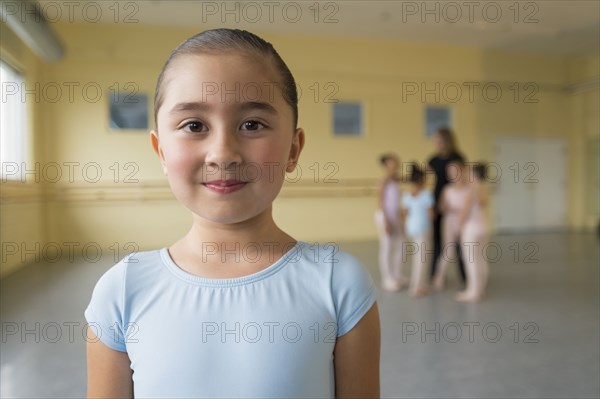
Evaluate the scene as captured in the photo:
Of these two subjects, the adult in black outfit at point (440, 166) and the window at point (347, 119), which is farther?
the window at point (347, 119)

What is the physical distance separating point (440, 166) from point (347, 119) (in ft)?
11.0

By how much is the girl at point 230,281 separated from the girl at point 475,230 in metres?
2.90

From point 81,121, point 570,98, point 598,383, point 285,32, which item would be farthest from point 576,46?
point 81,121

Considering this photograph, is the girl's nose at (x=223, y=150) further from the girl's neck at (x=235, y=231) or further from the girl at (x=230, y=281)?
the girl's neck at (x=235, y=231)

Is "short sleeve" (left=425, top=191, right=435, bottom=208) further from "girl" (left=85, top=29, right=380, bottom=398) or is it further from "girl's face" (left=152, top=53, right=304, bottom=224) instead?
"girl's face" (left=152, top=53, right=304, bottom=224)

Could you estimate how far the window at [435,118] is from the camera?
7496mm

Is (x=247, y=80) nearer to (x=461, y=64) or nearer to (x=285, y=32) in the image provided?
(x=285, y=32)

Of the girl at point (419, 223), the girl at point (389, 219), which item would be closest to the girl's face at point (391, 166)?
the girl at point (389, 219)

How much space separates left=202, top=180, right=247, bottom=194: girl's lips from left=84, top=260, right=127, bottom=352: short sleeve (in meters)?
0.18

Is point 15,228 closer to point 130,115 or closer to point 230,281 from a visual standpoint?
point 230,281

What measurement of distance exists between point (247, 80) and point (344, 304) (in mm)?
306

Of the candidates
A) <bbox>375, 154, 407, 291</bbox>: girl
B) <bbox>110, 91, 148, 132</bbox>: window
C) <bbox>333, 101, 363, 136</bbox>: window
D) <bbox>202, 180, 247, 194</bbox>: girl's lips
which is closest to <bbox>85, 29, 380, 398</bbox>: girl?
<bbox>202, 180, 247, 194</bbox>: girl's lips

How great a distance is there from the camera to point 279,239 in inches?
24.3

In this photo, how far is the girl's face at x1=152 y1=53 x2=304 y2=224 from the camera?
500 millimetres
